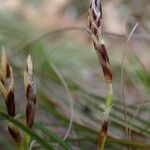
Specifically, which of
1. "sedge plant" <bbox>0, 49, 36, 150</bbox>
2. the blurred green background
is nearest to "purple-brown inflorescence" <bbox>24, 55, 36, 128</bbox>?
"sedge plant" <bbox>0, 49, 36, 150</bbox>

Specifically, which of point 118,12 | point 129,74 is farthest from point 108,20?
point 129,74

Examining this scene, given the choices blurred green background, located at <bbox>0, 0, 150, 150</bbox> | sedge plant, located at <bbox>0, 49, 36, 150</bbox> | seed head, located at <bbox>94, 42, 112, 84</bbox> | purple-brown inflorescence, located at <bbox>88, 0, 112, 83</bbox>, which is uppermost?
purple-brown inflorescence, located at <bbox>88, 0, 112, 83</bbox>

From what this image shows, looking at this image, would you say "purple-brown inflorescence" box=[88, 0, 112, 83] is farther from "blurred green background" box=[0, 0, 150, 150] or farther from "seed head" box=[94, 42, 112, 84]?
"blurred green background" box=[0, 0, 150, 150]

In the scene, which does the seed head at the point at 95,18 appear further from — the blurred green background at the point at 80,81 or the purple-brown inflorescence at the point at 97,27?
the blurred green background at the point at 80,81

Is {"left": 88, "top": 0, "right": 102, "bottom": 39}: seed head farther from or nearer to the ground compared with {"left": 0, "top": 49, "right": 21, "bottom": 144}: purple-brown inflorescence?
farther from the ground

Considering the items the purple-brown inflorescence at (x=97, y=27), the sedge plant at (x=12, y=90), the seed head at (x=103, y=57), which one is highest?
the purple-brown inflorescence at (x=97, y=27)

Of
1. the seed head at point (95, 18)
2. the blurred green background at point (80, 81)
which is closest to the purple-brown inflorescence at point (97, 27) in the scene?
the seed head at point (95, 18)

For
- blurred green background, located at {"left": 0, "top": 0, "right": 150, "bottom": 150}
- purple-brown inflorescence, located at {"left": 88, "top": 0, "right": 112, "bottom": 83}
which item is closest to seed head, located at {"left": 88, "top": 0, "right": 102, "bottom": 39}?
purple-brown inflorescence, located at {"left": 88, "top": 0, "right": 112, "bottom": 83}

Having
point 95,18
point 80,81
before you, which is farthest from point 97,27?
point 80,81

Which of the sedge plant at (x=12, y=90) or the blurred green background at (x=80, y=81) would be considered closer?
the sedge plant at (x=12, y=90)

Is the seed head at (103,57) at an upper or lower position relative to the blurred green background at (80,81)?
upper

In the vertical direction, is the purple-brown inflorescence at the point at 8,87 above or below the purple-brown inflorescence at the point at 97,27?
below

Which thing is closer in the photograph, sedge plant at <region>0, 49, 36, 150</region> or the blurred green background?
sedge plant at <region>0, 49, 36, 150</region>
